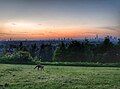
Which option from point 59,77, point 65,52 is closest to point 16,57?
point 65,52

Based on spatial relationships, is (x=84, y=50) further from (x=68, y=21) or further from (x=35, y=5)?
(x=35, y=5)

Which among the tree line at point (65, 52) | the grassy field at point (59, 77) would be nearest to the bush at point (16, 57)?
the tree line at point (65, 52)

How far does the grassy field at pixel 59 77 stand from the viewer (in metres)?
5.09

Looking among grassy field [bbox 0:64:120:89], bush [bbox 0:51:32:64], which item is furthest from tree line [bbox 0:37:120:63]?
grassy field [bbox 0:64:120:89]

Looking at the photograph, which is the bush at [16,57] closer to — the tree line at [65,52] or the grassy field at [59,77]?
the tree line at [65,52]

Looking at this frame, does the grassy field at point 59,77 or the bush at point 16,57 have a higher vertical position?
the bush at point 16,57

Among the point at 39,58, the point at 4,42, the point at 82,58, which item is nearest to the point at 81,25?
the point at 82,58

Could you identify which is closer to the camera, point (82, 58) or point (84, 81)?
point (84, 81)

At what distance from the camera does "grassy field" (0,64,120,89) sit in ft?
16.7

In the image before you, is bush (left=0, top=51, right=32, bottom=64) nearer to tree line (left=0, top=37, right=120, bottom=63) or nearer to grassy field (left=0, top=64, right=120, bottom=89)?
tree line (left=0, top=37, right=120, bottom=63)

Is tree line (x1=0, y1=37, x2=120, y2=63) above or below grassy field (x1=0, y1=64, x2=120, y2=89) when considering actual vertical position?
above

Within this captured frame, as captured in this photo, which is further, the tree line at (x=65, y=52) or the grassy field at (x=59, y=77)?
the tree line at (x=65, y=52)

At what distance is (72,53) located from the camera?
20.3 ft

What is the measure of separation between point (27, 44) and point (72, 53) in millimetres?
889
